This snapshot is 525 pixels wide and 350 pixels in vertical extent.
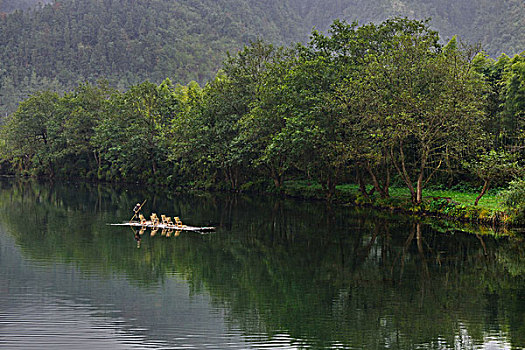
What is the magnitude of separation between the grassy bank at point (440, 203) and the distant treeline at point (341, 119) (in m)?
0.99

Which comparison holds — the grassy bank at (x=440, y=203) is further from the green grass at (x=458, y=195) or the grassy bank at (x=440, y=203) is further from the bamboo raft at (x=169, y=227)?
the bamboo raft at (x=169, y=227)

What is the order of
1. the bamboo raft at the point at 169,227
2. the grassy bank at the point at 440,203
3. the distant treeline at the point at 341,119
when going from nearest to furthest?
the grassy bank at the point at 440,203 < the bamboo raft at the point at 169,227 < the distant treeline at the point at 341,119

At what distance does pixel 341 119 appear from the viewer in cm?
4275

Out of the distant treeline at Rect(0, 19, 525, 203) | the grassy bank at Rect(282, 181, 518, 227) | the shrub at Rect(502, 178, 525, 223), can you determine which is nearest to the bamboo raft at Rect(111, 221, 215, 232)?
the distant treeline at Rect(0, 19, 525, 203)

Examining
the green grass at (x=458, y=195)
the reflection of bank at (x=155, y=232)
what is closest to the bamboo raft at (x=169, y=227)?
the reflection of bank at (x=155, y=232)

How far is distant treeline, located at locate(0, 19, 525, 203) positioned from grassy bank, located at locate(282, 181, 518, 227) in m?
0.99

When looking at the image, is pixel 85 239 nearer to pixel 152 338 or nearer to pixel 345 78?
pixel 152 338

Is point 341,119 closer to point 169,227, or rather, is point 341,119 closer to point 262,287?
point 169,227

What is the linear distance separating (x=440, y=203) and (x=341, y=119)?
9.72 meters

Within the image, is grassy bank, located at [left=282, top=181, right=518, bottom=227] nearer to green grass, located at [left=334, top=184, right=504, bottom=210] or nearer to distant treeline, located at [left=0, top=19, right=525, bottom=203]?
green grass, located at [left=334, top=184, right=504, bottom=210]

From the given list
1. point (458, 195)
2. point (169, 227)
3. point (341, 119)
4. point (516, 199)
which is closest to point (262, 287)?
point (169, 227)

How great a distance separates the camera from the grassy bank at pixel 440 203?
3284cm

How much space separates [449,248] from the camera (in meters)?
27.2

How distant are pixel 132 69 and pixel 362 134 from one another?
488ft
